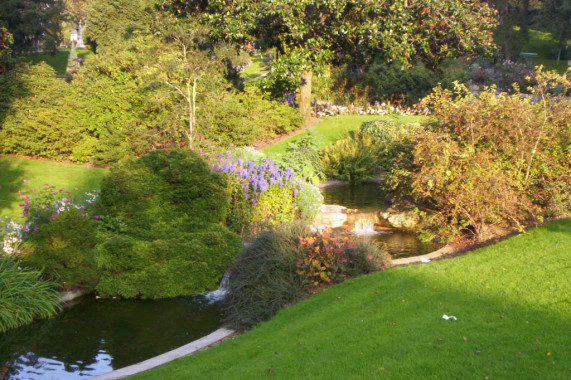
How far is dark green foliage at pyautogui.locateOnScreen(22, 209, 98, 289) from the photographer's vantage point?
8.00m

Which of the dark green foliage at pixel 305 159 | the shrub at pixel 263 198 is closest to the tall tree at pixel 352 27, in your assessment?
the dark green foliage at pixel 305 159

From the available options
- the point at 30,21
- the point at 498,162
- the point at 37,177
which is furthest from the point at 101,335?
the point at 30,21

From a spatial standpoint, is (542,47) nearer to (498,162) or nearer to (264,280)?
(498,162)

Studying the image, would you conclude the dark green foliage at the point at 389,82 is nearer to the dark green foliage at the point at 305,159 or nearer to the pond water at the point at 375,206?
the dark green foliage at the point at 305,159

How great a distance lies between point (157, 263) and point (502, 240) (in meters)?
5.21

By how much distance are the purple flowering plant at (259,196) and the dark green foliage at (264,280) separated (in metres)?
1.95

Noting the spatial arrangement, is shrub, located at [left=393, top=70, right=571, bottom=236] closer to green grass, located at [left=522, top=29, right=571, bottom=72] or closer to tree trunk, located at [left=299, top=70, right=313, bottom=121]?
tree trunk, located at [left=299, top=70, right=313, bottom=121]

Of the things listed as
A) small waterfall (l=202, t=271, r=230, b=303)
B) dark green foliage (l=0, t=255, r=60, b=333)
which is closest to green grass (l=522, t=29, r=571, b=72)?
small waterfall (l=202, t=271, r=230, b=303)

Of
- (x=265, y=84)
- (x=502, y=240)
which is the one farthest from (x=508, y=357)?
(x=265, y=84)

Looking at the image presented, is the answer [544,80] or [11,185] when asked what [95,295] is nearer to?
[11,185]

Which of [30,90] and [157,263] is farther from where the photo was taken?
[30,90]

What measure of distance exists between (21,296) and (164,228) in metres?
2.32

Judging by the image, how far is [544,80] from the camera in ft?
28.3

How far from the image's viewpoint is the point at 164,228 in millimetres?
8898
